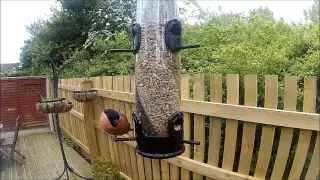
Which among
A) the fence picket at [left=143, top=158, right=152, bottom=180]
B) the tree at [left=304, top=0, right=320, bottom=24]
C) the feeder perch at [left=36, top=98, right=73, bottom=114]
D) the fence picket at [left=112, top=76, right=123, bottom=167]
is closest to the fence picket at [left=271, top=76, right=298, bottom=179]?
the fence picket at [left=143, top=158, right=152, bottom=180]

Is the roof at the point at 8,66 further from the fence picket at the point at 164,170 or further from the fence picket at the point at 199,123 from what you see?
the fence picket at the point at 199,123

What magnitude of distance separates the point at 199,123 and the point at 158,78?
76 cm

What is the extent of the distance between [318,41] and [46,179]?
13.4ft

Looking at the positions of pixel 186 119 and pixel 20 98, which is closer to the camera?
pixel 186 119

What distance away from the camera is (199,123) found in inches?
86.4

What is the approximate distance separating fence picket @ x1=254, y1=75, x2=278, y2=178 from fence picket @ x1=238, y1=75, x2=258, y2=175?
73 millimetres

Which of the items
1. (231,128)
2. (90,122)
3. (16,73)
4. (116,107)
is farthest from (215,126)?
(16,73)

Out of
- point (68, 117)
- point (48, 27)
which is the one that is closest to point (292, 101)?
point (68, 117)

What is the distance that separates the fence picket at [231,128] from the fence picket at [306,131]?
0.42 metres

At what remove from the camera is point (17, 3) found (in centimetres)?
454

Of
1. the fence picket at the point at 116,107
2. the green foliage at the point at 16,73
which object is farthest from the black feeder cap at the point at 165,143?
the green foliage at the point at 16,73

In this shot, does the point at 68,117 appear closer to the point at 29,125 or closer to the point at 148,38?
the point at 29,125

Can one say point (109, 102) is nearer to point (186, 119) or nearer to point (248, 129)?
point (186, 119)

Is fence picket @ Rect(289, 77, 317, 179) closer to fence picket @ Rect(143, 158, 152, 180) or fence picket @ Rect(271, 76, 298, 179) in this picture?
fence picket @ Rect(271, 76, 298, 179)
